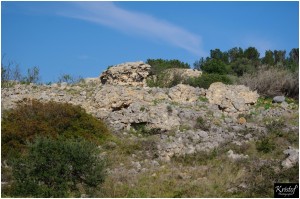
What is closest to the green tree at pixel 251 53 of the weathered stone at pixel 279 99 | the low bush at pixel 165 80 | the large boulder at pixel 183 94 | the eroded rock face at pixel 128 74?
the low bush at pixel 165 80

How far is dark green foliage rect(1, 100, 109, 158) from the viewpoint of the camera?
1370 centimetres

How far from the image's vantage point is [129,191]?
10852 mm

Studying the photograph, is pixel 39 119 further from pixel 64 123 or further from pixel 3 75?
pixel 3 75

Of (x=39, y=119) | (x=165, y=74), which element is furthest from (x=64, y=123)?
(x=165, y=74)

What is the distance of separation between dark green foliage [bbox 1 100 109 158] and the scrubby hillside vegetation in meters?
0.03

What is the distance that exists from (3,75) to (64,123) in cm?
713

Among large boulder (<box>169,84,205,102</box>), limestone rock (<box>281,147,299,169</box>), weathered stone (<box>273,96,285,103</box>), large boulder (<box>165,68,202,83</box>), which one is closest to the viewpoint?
limestone rock (<box>281,147,299,169</box>)

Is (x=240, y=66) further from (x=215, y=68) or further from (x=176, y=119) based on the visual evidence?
(x=176, y=119)

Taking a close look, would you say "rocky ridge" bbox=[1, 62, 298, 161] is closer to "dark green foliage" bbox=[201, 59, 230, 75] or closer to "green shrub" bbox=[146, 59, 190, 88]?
"green shrub" bbox=[146, 59, 190, 88]

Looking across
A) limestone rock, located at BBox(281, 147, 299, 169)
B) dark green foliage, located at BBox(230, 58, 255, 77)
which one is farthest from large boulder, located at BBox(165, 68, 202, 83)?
limestone rock, located at BBox(281, 147, 299, 169)

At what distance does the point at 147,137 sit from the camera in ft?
50.7

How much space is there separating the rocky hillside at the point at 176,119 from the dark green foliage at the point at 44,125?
94 cm

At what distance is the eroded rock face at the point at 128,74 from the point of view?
2153 cm

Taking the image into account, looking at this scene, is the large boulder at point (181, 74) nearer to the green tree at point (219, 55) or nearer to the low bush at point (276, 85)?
the low bush at point (276, 85)
